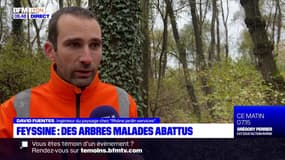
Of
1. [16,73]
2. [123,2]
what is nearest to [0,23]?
[16,73]

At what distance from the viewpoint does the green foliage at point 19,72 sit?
24.7 feet

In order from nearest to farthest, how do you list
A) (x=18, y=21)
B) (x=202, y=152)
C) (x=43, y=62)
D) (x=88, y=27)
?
(x=88, y=27) → (x=202, y=152) → (x=43, y=62) → (x=18, y=21)

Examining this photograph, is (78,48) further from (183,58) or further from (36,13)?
(183,58)

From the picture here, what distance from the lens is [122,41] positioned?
3.69 metres

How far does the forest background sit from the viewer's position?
12.2 feet

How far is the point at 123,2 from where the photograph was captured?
3.70m

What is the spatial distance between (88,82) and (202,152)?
0.52m

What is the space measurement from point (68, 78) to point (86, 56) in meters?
0.10

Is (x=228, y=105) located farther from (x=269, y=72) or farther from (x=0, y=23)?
(x=0, y=23)

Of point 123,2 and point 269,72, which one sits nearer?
point 123,2

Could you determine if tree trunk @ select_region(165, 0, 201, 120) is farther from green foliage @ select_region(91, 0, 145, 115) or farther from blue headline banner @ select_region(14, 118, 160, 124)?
blue headline banner @ select_region(14, 118, 160, 124)

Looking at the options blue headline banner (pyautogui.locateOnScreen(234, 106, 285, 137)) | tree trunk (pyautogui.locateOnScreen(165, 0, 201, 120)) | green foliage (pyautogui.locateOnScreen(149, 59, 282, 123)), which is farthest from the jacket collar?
tree trunk (pyautogui.locateOnScreen(165, 0, 201, 120))

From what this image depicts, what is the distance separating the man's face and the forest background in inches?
63.4

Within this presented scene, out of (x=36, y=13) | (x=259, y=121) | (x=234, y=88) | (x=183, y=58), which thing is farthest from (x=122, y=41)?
(x=183, y=58)
